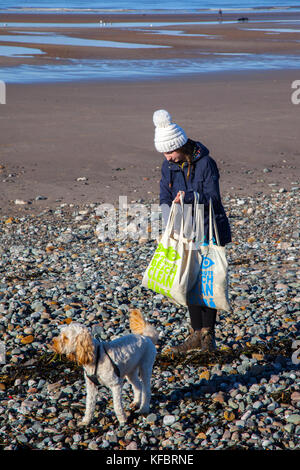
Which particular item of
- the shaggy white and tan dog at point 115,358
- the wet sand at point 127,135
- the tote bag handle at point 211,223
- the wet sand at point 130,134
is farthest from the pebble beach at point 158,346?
the wet sand at point 127,135

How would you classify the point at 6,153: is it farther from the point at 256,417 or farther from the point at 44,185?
the point at 256,417

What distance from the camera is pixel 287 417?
5.37 metres

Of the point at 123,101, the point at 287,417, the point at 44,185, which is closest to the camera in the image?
the point at 287,417

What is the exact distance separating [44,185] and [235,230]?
6180mm

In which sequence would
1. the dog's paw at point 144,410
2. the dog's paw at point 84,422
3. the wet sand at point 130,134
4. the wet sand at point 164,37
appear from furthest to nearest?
1. the wet sand at point 164,37
2. the wet sand at point 130,134
3. the dog's paw at point 144,410
4. the dog's paw at point 84,422

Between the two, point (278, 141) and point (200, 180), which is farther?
point (278, 141)

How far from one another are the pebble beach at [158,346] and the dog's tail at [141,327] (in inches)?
31.0

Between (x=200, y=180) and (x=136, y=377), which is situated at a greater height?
(x=200, y=180)

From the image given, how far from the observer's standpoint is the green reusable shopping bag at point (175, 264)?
19.1 ft

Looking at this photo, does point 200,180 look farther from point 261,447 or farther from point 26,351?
point 26,351

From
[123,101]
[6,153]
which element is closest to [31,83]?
Answer: [123,101]

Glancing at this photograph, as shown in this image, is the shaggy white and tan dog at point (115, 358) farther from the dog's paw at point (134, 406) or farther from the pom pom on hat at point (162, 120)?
the pom pom on hat at point (162, 120)

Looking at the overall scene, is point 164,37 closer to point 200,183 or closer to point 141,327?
point 200,183

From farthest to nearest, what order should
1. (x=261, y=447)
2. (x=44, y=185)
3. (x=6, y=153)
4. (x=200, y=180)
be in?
1. (x=6, y=153)
2. (x=44, y=185)
3. (x=200, y=180)
4. (x=261, y=447)
